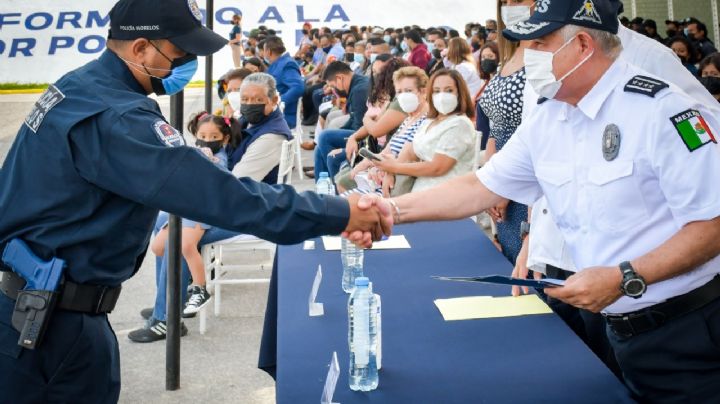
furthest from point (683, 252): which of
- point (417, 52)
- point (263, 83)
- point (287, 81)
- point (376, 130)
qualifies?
point (417, 52)

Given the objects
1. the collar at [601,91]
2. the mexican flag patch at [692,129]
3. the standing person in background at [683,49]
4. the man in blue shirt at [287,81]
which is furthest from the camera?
the man in blue shirt at [287,81]

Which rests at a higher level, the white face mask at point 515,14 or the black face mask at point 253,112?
the white face mask at point 515,14

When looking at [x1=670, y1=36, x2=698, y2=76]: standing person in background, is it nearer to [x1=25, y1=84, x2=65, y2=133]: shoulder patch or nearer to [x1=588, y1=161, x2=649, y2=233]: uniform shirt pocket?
[x1=588, y1=161, x2=649, y2=233]: uniform shirt pocket

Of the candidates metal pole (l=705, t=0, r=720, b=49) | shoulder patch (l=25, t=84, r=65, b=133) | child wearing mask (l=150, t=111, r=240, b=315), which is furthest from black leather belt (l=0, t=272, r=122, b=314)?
metal pole (l=705, t=0, r=720, b=49)

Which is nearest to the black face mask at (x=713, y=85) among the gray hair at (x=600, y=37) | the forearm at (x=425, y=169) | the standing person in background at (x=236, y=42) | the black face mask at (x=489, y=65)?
the forearm at (x=425, y=169)

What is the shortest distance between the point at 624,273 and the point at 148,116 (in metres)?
1.22

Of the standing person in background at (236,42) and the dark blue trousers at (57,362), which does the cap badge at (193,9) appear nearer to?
the dark blue trousers at (57,362)

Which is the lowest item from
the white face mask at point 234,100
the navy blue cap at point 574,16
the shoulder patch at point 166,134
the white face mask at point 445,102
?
the white face mask at point 234,100

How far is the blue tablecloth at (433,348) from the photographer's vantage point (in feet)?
6.45

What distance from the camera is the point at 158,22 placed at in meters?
2.17

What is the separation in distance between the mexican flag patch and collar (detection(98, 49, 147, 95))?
1.40m

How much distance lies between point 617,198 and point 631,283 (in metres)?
0.21

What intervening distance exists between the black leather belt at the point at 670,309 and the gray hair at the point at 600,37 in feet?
2.08

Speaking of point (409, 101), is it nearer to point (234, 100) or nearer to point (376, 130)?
point (376, 130)
